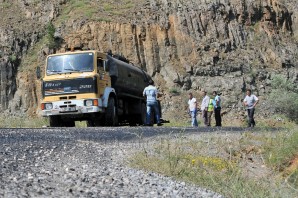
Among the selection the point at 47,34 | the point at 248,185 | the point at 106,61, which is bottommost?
the point at 248,185

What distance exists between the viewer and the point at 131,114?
76.2ft

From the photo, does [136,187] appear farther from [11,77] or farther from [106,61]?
[11,77]

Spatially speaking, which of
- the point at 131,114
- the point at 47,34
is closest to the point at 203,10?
the point at 47,34

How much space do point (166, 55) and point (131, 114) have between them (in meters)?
22.4

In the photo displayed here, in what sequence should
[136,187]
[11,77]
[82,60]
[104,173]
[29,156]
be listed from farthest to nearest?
[11,77] < [82,60] < [29,156] < [104,173] < [136,187]

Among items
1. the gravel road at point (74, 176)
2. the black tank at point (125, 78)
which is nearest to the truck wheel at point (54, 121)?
the black tank at point (125, 78)

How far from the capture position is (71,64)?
19344 millimetres

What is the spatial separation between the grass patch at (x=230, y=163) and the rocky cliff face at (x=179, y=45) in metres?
29.8

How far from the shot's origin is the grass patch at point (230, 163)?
6.72 m

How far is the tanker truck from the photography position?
18984mm

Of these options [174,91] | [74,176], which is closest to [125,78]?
[74,176]

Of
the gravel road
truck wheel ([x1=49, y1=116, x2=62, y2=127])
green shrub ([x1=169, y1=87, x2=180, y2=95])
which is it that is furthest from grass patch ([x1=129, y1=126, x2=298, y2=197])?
green shrub ([x1=169, y1=87, x2=180, y2=95])

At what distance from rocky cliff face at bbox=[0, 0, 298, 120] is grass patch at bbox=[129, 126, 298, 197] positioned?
29.8 metres

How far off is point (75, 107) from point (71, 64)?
1544 millimetres
